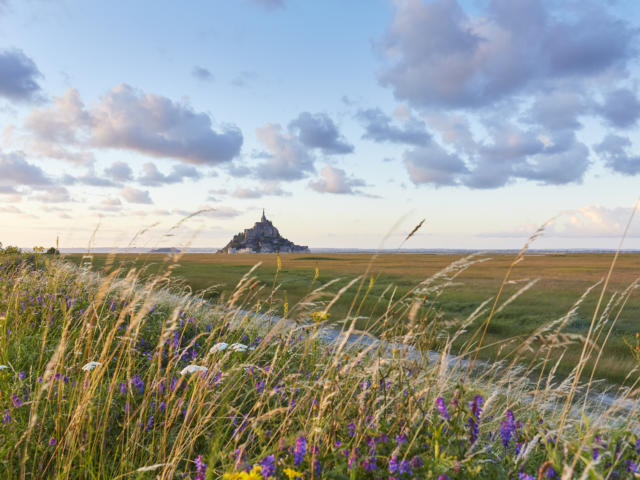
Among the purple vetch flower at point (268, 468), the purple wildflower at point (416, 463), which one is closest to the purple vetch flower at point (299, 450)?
the purple vetch flower at point (268, 468)

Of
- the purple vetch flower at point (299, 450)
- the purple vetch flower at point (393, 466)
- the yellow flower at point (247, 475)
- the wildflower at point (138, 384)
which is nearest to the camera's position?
the yellow flower at point (247, 475)

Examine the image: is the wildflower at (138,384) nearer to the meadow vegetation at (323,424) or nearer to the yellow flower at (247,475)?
the meadow vegetation at (323,424)

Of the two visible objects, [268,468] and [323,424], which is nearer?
[268,468]

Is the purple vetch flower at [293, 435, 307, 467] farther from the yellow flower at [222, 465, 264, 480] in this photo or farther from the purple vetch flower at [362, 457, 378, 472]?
the purple vetch flower at [362, 457, 378, 472]

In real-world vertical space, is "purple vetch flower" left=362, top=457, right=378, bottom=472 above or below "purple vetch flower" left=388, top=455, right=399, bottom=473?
below

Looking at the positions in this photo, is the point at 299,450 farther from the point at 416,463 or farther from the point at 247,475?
the point at 416,463

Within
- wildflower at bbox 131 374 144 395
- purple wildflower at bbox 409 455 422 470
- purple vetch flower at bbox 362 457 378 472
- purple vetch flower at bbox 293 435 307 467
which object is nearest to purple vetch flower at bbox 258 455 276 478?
purple vetch flower at bbox 293 435 307 467

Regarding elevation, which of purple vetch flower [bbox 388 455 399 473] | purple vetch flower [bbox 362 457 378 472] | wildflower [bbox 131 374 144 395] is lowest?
wildflower [bbox 131 374 144 395]

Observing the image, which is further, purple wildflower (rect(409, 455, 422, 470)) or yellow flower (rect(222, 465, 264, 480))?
purple wildflower (rect(409, 455, 422, 470))

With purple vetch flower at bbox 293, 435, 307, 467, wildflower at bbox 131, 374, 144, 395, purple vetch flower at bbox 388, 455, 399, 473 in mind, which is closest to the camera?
purple vetch flower at bbox 388, 455, 399, 473

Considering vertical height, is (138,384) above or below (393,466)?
below

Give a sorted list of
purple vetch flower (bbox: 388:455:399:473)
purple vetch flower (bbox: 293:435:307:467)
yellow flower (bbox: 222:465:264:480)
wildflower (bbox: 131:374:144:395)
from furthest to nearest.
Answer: wildflower (bbox: 131:374:144:395) < purple vetch flower (bbox: 293:435:307:467) < purple vetch flower (bbox: 388:455:399:473) < yellow flower (bbox: 222:465:264:480)

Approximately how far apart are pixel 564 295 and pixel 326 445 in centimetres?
1909

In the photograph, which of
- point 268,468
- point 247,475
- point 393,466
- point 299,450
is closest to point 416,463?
point 393,466
